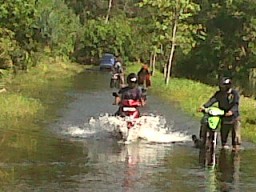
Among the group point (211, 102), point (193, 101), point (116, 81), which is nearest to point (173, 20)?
point (116, 81)

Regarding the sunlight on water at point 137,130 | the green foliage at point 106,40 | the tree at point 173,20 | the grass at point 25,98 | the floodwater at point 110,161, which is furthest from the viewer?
the green foliage at point 106,40

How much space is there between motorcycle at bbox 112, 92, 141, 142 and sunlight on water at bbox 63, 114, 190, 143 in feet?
0.21

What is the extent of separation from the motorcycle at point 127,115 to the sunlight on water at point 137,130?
6 centimetres

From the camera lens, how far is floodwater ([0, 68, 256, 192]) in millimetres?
10484

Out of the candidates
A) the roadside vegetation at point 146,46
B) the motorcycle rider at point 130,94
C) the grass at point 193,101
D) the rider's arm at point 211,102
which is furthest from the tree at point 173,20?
the rider's arm at point 211,102

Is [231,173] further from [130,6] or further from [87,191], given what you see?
[130,6]

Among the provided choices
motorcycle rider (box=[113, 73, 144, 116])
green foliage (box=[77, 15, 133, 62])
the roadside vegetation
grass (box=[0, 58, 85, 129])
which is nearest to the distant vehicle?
the roadside vegetation

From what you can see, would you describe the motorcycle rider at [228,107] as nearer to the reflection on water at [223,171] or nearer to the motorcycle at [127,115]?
the reflection on water at [223,171]

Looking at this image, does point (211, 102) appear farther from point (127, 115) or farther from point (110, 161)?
point (110, 161)

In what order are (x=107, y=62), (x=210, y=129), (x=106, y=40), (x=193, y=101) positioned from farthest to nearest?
(x=106, y=40), (x=107, y=62), (x=193, y=101), (x=210, y=129)

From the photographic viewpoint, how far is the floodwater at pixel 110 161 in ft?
34.4

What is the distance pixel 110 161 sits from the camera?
12.5 meters

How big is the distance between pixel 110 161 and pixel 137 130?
2.67m

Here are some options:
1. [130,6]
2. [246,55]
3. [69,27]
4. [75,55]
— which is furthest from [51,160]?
[130,6]
